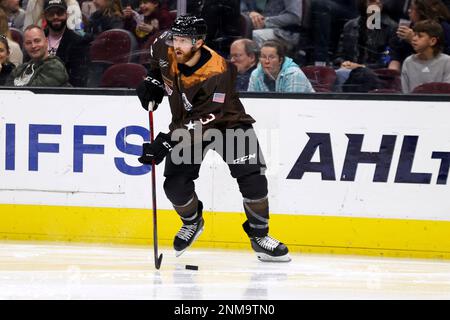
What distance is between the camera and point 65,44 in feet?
27.2

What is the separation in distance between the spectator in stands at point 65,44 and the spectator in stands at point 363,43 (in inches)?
69.2

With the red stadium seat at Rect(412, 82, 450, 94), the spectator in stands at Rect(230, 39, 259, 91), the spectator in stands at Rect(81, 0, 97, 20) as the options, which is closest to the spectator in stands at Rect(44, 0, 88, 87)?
the spectator in stands at Rect(81, 0, 97, 20)

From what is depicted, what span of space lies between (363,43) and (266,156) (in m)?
0.95

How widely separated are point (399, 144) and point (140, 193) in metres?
1.73

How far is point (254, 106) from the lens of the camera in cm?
780

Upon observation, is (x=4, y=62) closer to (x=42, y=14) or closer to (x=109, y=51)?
(x=42, y=14)

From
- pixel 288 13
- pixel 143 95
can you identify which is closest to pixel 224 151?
pixel 143 95

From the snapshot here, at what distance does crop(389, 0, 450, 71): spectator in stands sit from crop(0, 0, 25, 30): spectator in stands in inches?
103

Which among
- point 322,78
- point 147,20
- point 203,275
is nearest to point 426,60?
point 322,78

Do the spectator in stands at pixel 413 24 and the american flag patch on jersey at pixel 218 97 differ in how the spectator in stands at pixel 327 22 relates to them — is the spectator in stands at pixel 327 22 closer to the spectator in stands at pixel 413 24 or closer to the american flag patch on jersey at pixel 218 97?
the spectator in stands at pixel 413 24

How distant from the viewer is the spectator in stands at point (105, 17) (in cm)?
821

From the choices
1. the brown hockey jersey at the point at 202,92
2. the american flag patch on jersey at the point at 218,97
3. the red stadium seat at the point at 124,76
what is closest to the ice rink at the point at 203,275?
the brown hockey jersey at the point at 202,92
